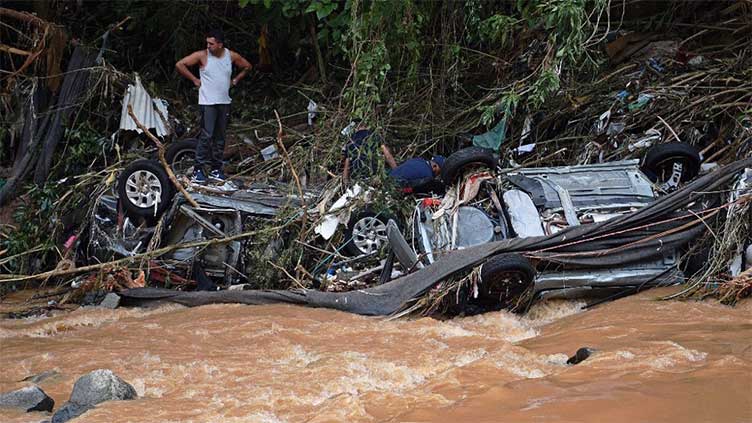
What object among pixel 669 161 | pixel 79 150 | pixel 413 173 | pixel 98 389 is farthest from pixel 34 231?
pixel 669 161

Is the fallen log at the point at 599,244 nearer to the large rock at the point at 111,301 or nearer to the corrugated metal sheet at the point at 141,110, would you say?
the large rock at the point at 111,301

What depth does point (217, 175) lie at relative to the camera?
10367 mm

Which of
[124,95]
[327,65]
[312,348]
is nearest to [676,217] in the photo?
[312,348]

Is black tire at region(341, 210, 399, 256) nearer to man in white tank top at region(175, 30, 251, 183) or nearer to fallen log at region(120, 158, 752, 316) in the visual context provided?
fallen log at region(120, 158, 752, 316)

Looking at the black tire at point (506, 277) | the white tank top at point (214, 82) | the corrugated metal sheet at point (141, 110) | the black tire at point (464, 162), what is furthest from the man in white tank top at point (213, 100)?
the black tire at point (506, 277)

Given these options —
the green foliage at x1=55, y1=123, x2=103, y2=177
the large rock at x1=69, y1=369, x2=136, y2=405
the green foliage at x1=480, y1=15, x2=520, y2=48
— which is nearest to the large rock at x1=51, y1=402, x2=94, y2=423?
the large rock at x1=69, y1=369, x2=136, y2=405

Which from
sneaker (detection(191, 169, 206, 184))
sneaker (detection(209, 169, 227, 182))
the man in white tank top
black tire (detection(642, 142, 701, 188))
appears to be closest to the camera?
black tire (detection(642, 142, 701, 188))

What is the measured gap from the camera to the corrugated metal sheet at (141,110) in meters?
12.5

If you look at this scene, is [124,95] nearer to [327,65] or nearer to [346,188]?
[327,65]

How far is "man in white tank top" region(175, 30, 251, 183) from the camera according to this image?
10359 millimetres

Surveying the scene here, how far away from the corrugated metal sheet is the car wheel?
4.34 meters

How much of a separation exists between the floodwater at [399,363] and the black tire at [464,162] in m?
1.62

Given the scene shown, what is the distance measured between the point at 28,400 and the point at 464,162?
4760mm

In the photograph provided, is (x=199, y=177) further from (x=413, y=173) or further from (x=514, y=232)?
(x=514, y=232)
